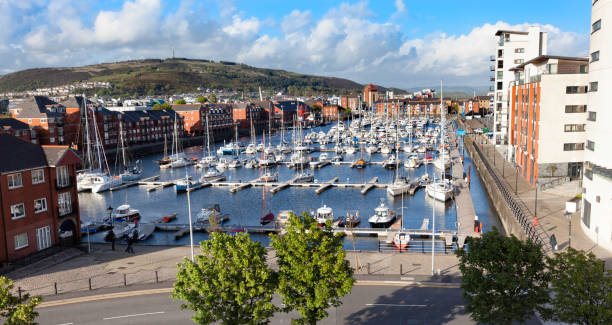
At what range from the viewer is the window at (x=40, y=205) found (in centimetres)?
2634

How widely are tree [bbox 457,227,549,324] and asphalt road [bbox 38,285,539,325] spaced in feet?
12.2

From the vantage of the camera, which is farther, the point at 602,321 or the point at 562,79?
the point at 562,79

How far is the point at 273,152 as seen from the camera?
9288cm

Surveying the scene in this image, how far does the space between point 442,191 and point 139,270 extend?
32814 millimetres

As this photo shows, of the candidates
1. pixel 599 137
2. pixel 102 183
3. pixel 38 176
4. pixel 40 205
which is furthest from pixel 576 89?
pixel 102 183

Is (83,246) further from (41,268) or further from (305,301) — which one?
(305,301)

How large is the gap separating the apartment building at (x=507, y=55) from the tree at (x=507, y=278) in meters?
58.0

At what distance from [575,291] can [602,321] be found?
3.07ft

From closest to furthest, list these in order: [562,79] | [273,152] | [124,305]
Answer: [124,305] < [562,79] < [273,152]

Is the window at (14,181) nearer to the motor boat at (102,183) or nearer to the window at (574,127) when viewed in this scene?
the motor boat at (102,183)

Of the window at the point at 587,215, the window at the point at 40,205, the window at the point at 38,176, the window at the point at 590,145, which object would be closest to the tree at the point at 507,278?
the window at the point at 587,215

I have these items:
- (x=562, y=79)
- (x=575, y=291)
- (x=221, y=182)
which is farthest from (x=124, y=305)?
(x=221, y=182)

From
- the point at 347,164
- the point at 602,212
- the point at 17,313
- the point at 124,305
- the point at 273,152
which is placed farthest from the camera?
the point at 273,152

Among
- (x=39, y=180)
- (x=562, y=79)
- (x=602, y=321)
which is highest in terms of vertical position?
(x=562, y=79)
